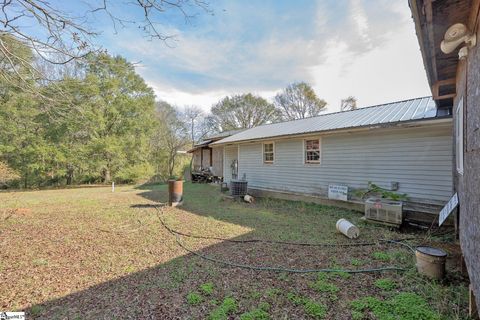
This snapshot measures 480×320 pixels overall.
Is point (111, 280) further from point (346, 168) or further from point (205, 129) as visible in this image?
point (205, 129)

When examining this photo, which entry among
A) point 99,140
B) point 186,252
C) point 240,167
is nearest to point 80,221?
point 186,252

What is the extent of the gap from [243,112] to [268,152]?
19.1 meters

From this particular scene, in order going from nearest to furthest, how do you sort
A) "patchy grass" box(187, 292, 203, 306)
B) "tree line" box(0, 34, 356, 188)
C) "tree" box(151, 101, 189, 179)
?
"patchy grass" box(187, 292, 203, 306) < "tree line" box(0, 34, 356, 188) < "tree" box(151, 101, 189, 179)

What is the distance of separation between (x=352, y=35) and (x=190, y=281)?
8364 mm

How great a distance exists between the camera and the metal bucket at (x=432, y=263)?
2.86 m

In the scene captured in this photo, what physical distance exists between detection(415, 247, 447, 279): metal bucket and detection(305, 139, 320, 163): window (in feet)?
16.6

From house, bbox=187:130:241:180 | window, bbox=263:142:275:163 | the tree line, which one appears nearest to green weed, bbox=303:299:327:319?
window, bbox=263:142:275:163

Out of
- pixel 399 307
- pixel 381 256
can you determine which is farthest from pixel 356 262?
pixel 399 307

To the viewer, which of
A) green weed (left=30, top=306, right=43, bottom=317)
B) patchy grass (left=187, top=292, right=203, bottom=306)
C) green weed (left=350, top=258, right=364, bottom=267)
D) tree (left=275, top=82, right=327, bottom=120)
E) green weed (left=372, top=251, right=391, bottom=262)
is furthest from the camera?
tree (left=275, top=82, right=327, bottom=120)

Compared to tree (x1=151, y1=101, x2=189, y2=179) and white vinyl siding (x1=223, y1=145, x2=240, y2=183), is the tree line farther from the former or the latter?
white vinyl siding (x1=223, y1=145, x2=240, y2=183)

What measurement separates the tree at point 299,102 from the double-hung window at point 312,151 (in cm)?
1917

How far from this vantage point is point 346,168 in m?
7.12

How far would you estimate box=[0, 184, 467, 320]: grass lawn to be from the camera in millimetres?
2424

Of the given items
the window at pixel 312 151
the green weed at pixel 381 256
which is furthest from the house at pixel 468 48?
the window at pixel 312 151
